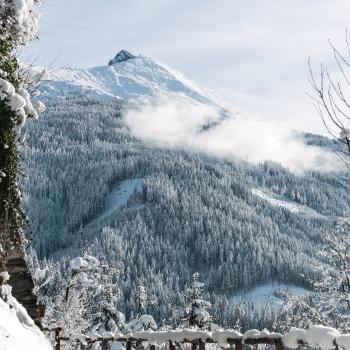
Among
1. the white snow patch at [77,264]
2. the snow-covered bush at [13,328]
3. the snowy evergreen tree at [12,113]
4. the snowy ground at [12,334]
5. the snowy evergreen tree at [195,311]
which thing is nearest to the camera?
the snowy ground at [12,334]

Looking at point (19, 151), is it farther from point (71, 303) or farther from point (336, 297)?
point (71, 303)

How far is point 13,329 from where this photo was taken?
282 inches

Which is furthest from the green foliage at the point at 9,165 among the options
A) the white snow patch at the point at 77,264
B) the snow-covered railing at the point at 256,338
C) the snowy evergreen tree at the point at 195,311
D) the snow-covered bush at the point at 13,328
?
the snowy evergreen tree at the point at 195,311

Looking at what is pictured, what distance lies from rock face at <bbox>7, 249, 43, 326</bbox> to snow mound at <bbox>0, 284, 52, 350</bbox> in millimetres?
3711

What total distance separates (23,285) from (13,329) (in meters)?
6.09

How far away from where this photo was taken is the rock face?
12875 millimetres

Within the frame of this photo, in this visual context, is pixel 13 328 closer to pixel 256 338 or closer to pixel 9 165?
pixel 256 338

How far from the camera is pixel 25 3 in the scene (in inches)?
512

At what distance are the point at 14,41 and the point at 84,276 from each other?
19338 millimetres

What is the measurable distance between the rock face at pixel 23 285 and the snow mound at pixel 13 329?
146 inches

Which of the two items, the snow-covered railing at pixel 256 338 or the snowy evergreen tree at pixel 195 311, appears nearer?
the snow-covered railing at pixel 256 338

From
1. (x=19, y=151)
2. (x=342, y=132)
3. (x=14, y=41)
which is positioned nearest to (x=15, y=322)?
(x=342, y=132)

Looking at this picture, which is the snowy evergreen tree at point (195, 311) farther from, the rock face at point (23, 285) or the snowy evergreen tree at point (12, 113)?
the snowy evergreen tree at point (12, 113)

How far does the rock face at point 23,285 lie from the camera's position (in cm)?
1288
